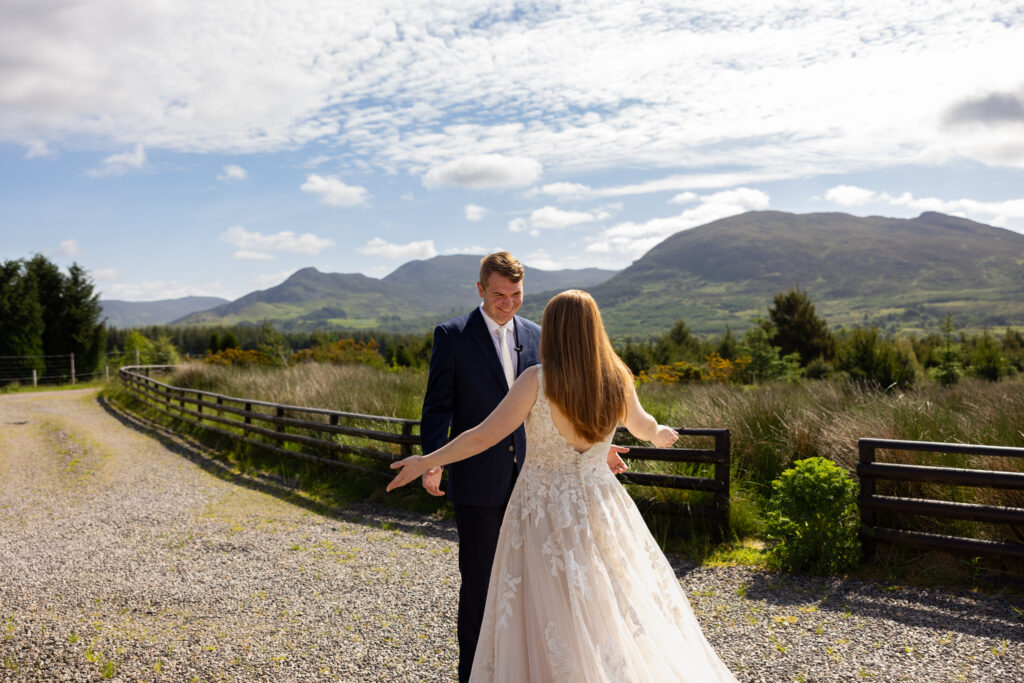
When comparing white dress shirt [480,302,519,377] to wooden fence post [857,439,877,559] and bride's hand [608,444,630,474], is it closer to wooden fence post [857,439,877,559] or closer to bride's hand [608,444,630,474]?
bride's hand [608,444,630,474]

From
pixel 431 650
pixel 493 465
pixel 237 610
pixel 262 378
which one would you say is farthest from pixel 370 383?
pixel 493 465

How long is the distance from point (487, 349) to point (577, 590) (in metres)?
1.37

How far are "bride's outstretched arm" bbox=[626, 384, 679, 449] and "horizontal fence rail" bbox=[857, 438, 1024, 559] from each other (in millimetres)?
3408

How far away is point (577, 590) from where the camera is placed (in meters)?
2.77

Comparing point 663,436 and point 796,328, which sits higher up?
point 796,328

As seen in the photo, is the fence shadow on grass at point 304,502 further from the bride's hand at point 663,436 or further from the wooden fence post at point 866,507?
the bride's hand at point 663,436

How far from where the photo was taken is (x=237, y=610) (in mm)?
5109

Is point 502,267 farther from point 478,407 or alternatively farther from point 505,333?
point 478,407

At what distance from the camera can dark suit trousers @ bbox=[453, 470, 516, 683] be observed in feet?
11.3

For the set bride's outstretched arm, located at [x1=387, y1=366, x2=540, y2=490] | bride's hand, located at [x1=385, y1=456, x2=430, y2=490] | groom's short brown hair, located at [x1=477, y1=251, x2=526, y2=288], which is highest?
groom's short brown hair, located at [x1=477, y1=251, x2=526, y2=288]

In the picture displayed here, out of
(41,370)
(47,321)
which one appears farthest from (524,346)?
(47,321)

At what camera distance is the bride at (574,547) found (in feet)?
9.01

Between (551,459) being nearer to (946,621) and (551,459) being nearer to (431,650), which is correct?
(431,650)

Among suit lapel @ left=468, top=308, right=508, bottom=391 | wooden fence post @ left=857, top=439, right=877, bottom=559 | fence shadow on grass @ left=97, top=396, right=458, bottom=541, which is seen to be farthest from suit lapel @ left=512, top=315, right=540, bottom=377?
fence shadow on grass @ left=97, top=396, right=458, bottom=541
